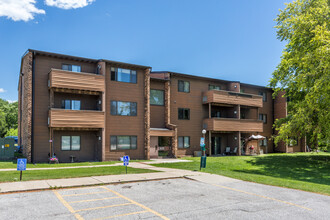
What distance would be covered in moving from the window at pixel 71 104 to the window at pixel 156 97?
7.58 metres

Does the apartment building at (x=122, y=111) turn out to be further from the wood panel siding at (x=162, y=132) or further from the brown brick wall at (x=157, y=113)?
the wood panel siding at (x=162, y=132)

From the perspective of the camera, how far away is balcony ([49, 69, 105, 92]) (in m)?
22.4

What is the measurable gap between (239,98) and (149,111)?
12004mm

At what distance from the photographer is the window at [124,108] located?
25.7 meters

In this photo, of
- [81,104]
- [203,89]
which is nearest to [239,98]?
[203,89]

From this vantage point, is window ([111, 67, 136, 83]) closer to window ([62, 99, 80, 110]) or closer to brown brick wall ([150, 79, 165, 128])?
brown brick wall ([150, 79, 165, 128])

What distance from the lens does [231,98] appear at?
32.5m

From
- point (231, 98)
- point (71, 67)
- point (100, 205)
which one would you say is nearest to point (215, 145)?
point (231, 98)

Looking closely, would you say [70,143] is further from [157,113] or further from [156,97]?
[156,97]

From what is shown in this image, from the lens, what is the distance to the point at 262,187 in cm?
1286

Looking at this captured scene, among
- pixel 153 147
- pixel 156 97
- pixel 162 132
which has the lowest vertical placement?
pixel 153 147

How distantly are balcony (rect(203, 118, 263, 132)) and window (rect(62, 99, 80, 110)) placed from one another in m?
14.3

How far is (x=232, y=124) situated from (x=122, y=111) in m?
13.3

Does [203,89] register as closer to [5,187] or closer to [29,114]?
[29,114]
